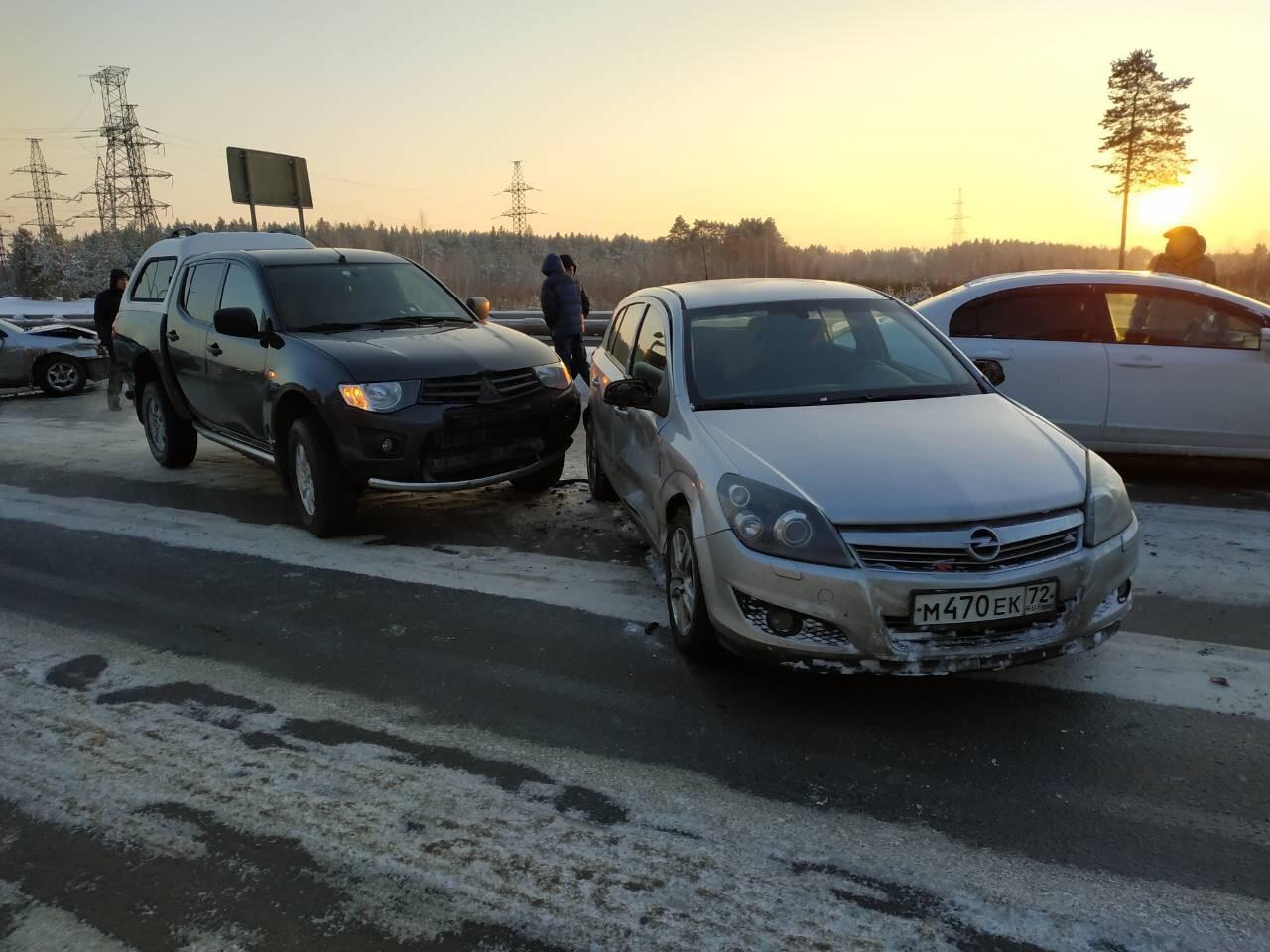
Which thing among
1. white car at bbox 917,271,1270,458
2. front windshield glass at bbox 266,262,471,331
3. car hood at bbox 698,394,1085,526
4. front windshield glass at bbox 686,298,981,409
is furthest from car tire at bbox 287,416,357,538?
white car at bbox 917,271,1270,458

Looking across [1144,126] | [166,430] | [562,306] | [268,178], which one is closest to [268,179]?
[268,178]

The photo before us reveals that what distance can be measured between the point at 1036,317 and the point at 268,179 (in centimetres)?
1515

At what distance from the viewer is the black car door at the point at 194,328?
752 cm

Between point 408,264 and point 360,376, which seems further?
point 408,264

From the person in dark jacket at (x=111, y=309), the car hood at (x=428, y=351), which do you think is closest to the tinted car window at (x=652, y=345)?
the car hood at (x=428, y=351)

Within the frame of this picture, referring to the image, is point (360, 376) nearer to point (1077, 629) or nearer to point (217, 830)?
point (217, 830)

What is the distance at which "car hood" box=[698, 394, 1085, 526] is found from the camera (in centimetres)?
346

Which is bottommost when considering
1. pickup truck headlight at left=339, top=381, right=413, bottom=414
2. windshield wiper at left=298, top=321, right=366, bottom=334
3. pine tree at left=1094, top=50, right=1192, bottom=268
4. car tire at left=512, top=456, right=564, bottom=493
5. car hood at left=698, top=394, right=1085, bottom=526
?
car tire at left=512, top=456, right=564, bottom=493

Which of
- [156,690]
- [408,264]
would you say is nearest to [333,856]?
[156,690]

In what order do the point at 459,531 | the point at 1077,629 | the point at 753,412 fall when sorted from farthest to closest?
the point at 459,531
the point at 753,412
the point at 1077,629

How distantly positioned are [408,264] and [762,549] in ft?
17.1

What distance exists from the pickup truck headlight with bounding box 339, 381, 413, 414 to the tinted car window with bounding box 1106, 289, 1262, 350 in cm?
540

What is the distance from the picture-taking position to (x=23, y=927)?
2.59 metres

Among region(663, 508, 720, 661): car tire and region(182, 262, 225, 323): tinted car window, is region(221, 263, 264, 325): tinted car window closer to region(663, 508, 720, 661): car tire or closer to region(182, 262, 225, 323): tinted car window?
region(182, 262, 225, 323): tinted car window
